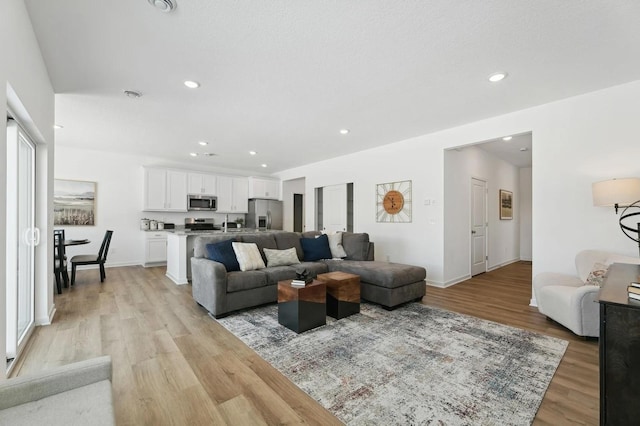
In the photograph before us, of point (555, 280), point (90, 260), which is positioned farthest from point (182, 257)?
point (555, 280)

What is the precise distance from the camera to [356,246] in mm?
4629

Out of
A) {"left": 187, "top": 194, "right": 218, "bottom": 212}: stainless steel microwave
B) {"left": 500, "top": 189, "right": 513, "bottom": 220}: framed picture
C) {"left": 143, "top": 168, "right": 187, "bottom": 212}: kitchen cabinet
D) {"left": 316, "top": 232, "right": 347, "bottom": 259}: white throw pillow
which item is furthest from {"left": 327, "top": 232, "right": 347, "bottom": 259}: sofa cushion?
{"left": 500, "top": 189, "right": 513, "bottom": 220}: framed picture

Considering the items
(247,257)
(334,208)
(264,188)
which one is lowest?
(247,257)

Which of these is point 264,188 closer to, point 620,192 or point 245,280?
point 245,280

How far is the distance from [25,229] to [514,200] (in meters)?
9.21

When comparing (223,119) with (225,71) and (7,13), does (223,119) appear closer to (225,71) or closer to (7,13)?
(225,71)

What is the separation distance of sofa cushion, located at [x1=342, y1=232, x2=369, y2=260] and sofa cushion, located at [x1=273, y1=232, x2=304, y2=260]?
2.54 ft

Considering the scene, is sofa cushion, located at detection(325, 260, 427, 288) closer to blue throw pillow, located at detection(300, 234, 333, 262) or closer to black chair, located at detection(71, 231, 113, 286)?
blue throw pillow, located at detection(300, 234, 333, 262)

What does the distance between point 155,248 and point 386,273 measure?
543 cm

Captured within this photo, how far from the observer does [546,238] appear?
3531mm

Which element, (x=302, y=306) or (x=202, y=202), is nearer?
(x=302, y=306)

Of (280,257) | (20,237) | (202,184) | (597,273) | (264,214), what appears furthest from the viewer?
(264,214)

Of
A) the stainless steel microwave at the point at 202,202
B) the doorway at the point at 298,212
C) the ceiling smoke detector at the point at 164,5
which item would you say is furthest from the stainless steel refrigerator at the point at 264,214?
the ceiling smoke detector at the point at 164,5

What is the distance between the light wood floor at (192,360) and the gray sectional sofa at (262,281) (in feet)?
0.86
